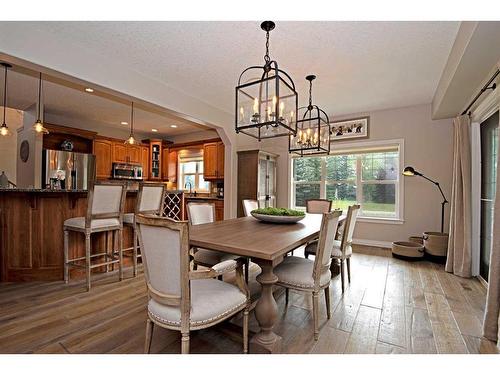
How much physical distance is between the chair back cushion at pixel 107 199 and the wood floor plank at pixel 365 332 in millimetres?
2628

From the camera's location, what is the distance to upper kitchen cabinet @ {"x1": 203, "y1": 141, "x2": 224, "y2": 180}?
5.93 metres

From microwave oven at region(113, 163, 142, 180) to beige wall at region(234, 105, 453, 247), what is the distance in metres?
5.41

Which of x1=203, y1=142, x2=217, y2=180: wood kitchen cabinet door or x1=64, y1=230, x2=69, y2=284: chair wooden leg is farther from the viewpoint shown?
x1=203, y1=142, x2=217, y2=180: wood kitchen cabinet door

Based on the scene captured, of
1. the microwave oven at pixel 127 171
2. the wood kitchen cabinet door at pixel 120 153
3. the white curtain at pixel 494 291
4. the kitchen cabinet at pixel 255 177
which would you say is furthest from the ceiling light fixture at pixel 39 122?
the white curtain at pixel 494 291

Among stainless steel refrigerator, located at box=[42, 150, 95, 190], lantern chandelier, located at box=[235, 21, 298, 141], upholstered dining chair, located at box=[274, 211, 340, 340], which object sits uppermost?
lantern chandelier, located at box=[235, 21, 298, 141]

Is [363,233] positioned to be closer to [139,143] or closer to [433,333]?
[433,333]

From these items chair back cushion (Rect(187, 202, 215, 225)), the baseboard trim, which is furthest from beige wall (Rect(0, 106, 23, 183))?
the baseboard trim

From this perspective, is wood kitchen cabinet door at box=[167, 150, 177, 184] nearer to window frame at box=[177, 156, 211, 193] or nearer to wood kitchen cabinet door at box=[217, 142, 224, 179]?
window frame at box=[177, 156, 211, 193]

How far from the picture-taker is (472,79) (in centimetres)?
261

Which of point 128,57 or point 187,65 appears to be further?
point 187,65

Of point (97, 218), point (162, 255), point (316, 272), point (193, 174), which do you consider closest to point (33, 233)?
point (97, 218)
